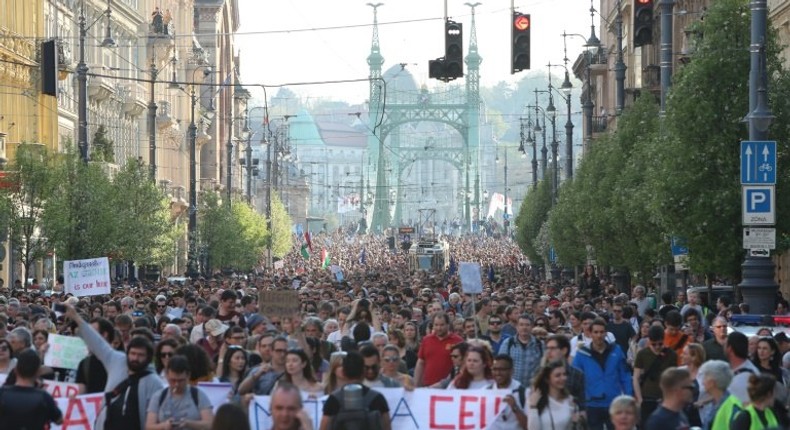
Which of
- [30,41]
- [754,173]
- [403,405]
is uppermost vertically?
[30,41]

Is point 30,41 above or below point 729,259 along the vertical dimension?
above

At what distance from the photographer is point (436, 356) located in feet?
55.7

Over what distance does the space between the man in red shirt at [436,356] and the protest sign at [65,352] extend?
116 inches

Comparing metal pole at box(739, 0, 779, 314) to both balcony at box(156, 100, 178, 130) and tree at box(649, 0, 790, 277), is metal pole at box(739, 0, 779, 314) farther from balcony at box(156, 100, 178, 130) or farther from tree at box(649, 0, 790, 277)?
balcony at box(156, 100, 178, 130)

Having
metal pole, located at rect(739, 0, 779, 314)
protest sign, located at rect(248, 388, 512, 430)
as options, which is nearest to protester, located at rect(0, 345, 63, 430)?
protest sign, located at rect(248, 388, 512, 430)

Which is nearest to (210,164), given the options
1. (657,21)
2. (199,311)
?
(657,21)

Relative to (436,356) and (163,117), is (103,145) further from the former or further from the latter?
(436,356)

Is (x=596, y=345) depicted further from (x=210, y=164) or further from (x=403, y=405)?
(x=210, y=164)

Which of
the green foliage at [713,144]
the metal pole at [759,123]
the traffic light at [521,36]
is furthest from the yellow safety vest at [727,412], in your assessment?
the green foliage at [713,144]

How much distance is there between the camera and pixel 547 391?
12.5 metres

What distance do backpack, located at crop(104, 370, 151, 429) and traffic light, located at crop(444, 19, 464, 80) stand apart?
15804mm

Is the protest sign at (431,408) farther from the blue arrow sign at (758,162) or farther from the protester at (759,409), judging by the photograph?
the blue arrow sign at (758,162)

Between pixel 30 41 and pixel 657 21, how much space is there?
23.1m

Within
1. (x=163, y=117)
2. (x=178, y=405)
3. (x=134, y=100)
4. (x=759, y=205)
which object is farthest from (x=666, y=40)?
(x=163, y=117)
